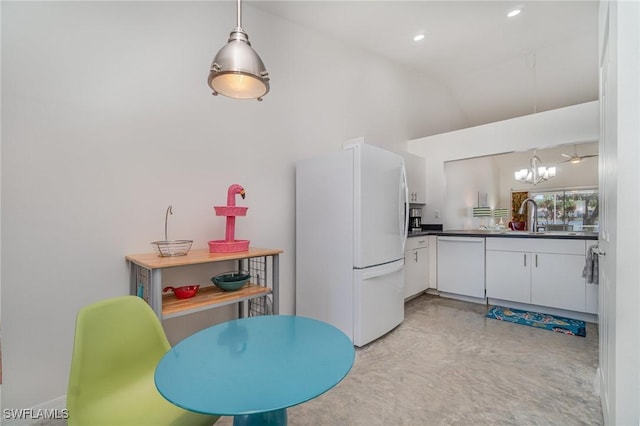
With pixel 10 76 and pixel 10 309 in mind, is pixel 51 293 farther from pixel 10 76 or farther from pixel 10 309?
pixel 10 76

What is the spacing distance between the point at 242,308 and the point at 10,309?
139 centimetres

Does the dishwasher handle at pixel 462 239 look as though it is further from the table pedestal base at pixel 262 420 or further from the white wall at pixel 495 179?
the table pedestal base at pixel 262 420

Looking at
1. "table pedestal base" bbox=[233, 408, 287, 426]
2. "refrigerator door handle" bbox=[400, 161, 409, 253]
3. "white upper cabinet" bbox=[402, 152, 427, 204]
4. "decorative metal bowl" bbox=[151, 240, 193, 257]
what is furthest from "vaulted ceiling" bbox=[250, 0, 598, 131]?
"table pedestal base" bbox=[233, 408, 287, 426]

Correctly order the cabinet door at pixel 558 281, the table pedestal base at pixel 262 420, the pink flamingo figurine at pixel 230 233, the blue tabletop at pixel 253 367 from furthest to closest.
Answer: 1. the cabinet door at pixel 558 281
2. the pink flamingo figurine at pixel 230 233
3. the table pedestal base at pixel 262 420
4. the blue tabletop at pixel 253 367

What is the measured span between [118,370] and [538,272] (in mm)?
3937

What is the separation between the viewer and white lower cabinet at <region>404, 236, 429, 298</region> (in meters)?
3.58

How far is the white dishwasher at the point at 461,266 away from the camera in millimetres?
3623

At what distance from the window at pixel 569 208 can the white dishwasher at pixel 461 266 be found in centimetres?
258

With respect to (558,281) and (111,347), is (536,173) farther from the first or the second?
(111,347)

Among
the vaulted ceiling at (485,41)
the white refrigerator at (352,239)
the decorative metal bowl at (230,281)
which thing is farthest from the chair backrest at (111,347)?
the vaulted ceiling at (485,41)

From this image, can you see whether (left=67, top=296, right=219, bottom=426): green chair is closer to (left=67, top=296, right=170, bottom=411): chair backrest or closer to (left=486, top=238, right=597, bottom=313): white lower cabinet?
(left=67, top=296, right=170, bottom=411): chair backrest

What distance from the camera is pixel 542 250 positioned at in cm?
322

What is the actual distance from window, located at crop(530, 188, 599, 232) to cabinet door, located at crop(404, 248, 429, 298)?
2936 millimetres

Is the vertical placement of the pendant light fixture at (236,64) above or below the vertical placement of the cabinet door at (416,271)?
above
